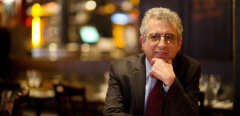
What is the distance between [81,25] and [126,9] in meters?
1.68

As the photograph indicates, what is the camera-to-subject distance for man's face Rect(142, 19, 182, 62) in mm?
1862

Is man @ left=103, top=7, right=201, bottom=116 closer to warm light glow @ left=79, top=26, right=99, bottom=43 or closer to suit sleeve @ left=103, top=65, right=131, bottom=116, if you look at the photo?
suit sleeve @ left=103, top=65, right=131, bottom=116

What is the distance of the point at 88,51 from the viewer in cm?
771

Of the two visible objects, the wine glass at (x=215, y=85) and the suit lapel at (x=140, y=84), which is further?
the wine glass at (x=215, y=85)

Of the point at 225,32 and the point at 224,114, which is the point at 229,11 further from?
the point at 224,114

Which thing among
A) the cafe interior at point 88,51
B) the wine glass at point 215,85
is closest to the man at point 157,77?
the cafe interior at point 88,51

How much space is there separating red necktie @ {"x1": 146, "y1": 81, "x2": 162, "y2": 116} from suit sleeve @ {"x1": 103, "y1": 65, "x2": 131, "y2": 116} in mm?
186

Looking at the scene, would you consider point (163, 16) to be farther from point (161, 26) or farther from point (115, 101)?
point (115, 101)

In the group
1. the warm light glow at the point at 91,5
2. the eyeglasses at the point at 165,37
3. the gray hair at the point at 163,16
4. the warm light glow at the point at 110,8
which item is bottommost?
the eyeglasses at the point at 165,37

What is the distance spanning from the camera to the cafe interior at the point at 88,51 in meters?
3.36

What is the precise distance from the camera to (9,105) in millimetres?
2123

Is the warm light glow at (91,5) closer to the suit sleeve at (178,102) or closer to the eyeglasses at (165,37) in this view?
the eyeglasses at (165,37)

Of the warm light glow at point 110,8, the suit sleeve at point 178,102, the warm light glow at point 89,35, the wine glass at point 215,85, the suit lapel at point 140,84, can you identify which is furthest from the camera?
the warm light glow at point 89,35

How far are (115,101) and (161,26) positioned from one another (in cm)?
59
